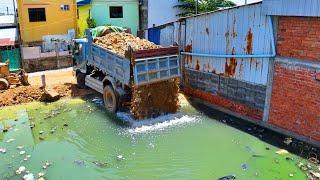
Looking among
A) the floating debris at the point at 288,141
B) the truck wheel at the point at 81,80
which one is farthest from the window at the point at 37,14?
the floating debris at the point at 288,141

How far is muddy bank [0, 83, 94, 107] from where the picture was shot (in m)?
14.0

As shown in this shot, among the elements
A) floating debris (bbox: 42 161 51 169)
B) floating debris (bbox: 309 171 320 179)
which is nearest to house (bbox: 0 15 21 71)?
floating debris (bbox: 42 161 51 169)

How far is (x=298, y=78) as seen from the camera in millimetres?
10078

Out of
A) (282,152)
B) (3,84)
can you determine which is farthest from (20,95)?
(282,152)

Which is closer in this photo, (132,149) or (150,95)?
(132,149)

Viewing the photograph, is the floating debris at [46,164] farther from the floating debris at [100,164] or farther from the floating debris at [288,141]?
the floating debris at [288,141]

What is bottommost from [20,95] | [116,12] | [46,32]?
[20,95]

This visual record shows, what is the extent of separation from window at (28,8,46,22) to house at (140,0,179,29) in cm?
721

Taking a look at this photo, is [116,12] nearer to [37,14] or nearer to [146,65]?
[37,14]

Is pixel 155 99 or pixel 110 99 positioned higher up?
pixel 155 99

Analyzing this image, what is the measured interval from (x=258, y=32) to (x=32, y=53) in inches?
558

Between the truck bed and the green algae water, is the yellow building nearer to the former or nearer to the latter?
the green algae water

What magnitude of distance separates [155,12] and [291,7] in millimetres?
17034

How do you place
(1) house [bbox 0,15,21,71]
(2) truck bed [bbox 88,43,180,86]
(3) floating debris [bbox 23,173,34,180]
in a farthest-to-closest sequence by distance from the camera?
1. (1) house [bbox 0,15,21,71]
2. (2) truck bed [bbox 88,43,180,86]
3. (3) floating debris [bbox 23,173,34,180]
